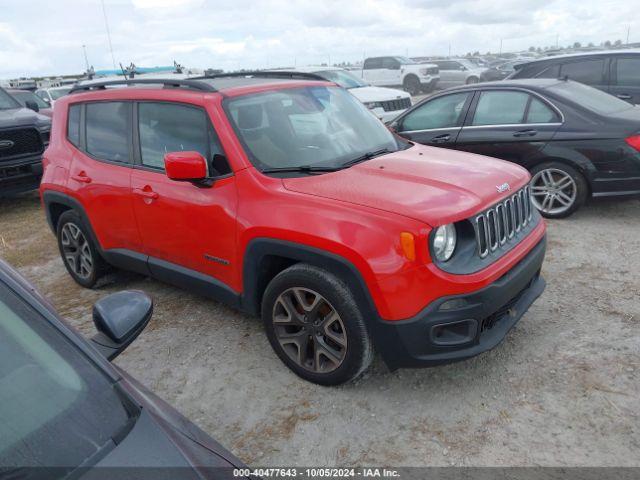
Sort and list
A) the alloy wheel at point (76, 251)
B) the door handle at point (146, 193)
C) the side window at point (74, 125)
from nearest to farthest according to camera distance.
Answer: the door handle at point (146, 193) → the side window at point (74, 125) → the alloy wheel at point (76, 251)

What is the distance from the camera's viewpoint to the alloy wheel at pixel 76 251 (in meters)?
Answer: 4.82

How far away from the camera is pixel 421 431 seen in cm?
283

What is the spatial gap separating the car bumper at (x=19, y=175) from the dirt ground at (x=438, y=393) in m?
4.59

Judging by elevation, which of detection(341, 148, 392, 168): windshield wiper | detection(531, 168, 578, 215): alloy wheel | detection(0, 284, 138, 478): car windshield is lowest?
detection(531, 168, 578, 215): alloy wheel

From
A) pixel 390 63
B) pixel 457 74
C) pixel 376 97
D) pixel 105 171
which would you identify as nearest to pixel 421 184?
pixel 105 171

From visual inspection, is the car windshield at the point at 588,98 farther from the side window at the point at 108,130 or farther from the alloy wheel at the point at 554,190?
the side window at the point at 108,130

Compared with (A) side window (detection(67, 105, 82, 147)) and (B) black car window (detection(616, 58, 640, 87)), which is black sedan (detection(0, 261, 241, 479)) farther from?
(B) black car window (detection(616, 58, 640, 87))

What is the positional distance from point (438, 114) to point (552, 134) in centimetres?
152

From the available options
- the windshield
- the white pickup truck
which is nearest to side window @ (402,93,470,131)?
the windshield

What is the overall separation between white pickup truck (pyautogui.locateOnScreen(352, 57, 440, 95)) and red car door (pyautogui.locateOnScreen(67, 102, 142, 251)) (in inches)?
898

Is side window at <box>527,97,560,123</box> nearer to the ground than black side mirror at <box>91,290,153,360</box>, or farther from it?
farther from it

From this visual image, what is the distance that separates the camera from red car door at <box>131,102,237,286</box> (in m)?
3.45

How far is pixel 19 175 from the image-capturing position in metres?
8.05

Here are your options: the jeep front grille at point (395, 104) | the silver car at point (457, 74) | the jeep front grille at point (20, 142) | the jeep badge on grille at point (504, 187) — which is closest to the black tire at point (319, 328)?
the jeep badge on grille at point (504, 187)
